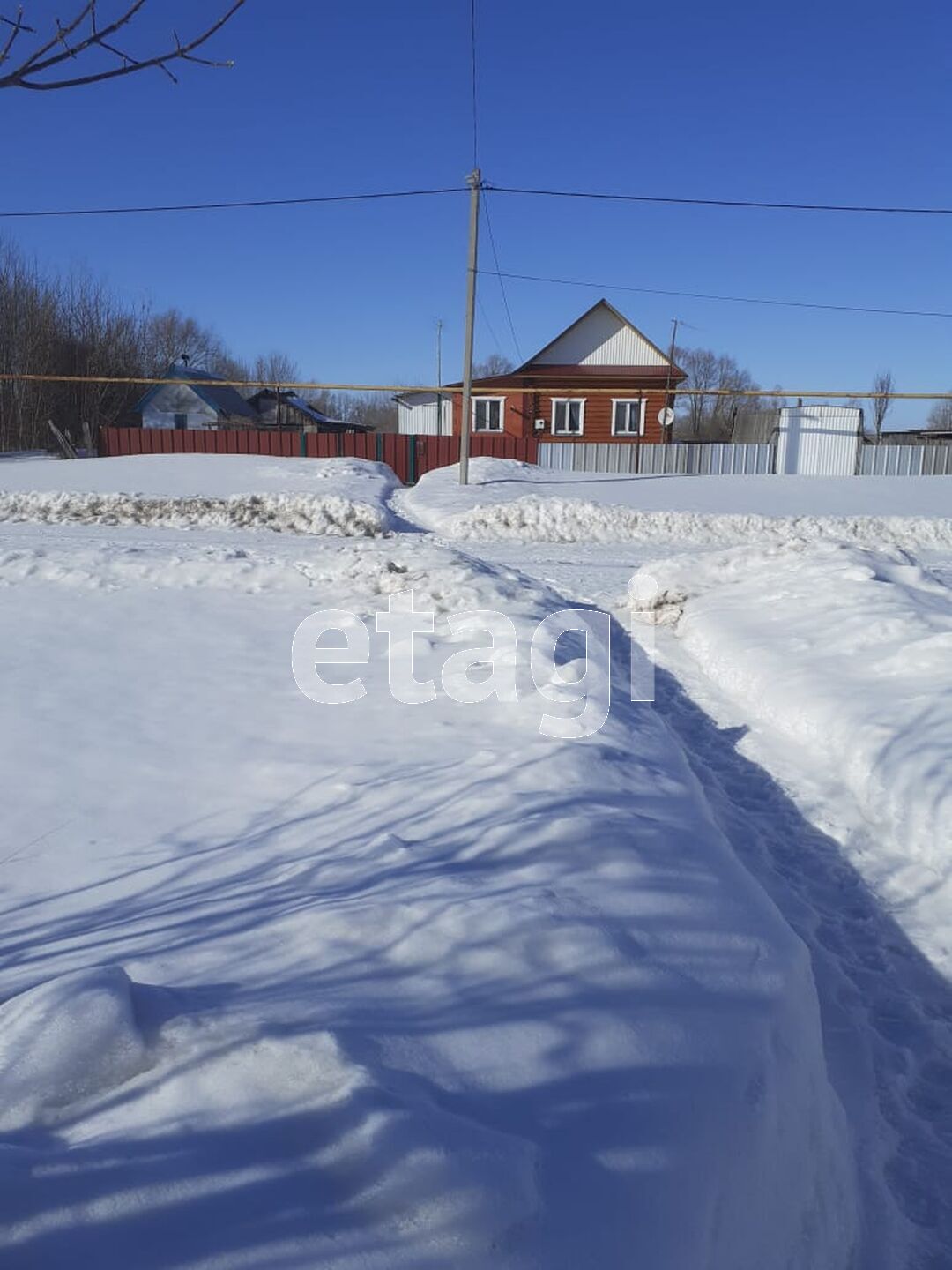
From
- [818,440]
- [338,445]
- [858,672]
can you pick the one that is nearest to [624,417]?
[818,440]

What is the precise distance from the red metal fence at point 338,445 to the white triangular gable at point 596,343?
936 centimetres

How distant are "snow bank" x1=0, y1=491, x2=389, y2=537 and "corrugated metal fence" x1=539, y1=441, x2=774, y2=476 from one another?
1140 cm

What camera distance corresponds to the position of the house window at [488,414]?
3129 cm

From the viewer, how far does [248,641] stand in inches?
263

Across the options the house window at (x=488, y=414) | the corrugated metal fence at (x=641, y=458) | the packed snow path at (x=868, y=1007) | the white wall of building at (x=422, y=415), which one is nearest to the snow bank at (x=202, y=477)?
the corrugated metal fence at (x=641, y=458)

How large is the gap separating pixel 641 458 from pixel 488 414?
8.25 metres

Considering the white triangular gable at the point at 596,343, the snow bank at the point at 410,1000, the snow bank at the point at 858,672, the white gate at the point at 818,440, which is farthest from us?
the white triangular gable at the point at 596,343

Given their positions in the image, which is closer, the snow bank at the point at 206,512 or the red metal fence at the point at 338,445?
the snow bank at the point at 206,512

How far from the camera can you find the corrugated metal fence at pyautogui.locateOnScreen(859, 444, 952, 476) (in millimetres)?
25844

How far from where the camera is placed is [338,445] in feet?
82.0

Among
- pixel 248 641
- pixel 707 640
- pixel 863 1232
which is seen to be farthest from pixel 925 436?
pixel 863 1232

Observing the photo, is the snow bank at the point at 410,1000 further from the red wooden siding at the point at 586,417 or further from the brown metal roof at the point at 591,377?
the brown metal roof at the point at 591,377

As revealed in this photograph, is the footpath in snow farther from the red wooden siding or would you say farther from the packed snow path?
the red wooden siding

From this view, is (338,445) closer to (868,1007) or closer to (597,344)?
(597,344)
